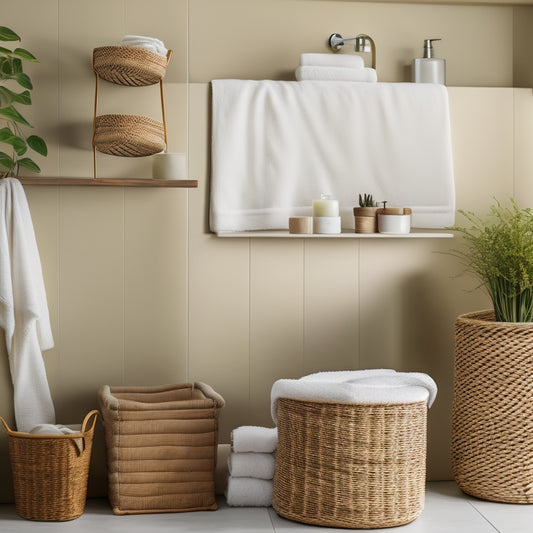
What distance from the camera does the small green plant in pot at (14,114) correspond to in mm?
2549

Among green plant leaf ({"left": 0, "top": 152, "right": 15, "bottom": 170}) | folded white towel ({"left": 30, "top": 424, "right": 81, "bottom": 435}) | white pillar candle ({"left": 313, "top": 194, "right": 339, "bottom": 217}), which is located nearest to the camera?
folded white towel ({"left": 30, "top": 424, "right": 81, "bottom": 435})

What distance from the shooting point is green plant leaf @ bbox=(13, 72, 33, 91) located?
2.59 metres

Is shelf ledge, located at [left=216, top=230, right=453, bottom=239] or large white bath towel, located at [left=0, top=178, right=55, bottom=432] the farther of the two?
shelf ledge, located at [left=216, top=230, right=453, bottom=239]

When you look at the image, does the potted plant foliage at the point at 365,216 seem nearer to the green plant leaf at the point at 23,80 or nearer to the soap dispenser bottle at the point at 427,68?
the soap dispenser bottle at the point at 427,68

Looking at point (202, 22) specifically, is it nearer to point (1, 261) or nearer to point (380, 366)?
point (1, 261)

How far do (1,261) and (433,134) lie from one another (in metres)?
→ 1.60

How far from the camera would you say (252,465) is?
2.62 m

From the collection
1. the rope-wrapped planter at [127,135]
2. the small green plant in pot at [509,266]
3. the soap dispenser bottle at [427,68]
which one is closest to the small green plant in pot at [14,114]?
the rope-wrapped planter at [127,135]

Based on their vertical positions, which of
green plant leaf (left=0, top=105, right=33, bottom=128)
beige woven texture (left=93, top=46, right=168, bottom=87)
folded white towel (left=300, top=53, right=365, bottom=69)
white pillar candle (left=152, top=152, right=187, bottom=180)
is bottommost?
white pillar candle (left=152, top=152, right=187, bottom=180)

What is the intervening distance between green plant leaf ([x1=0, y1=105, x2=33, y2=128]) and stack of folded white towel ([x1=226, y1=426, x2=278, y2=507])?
1.25m

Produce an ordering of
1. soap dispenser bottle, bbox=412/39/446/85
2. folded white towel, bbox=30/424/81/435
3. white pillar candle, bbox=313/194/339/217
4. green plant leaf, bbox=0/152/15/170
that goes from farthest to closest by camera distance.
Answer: soap dispenser bottle, bbox=412/39/446/85, white pillar candle, bbox=313/194/339/217, green plant leaf, bbox=0/152/15/170, folded white towel, bbox=30/424/81/435

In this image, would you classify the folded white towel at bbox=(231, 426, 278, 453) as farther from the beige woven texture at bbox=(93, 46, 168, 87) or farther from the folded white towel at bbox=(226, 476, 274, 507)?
the beige woven texture at bbox=(93, 46, 168, 87)

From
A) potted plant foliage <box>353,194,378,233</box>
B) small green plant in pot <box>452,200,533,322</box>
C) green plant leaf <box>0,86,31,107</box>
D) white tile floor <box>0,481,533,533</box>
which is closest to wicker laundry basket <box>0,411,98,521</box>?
white tile floor <box>0,481,533,533</box>

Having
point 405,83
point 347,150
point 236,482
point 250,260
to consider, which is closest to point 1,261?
point 250,260
